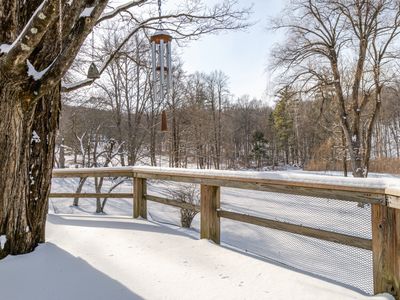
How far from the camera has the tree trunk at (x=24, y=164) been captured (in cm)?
277

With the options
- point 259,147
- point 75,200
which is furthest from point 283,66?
point 259,147

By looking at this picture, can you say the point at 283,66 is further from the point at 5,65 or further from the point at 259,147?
the point at 259,147

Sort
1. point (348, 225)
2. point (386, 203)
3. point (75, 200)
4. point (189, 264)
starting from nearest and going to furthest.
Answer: point (386, 203) → point (189, 264) → point (348, 225) → point (75, 200)

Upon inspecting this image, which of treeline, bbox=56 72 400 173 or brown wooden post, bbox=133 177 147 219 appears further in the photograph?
treeline, bbox=56 72 400 173

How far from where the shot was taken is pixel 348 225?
3738mm

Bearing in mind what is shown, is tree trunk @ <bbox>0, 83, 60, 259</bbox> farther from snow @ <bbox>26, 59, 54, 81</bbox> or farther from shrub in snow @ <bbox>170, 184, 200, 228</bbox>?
shrub in snow @ <bbox>170, 184, 200, 228</bbox>

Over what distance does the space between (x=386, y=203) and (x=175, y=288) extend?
63.4 inches

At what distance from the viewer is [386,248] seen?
2227mm

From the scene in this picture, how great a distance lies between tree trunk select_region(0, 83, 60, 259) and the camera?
277 centimetres

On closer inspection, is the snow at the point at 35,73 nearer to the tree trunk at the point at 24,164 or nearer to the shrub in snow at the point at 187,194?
the tree trunk at the point at 24,164

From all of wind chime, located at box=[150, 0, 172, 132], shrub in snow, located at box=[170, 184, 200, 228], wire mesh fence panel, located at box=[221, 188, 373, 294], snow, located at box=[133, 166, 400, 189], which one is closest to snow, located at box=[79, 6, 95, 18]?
wind chime, located at box=[150, 0, 172, 132]

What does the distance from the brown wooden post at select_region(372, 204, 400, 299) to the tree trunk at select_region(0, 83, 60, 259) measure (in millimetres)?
2853

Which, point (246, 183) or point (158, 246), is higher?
point (246, 183)

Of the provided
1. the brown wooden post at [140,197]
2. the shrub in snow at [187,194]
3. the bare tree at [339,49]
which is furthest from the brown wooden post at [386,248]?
the bare tree at [339,49]
